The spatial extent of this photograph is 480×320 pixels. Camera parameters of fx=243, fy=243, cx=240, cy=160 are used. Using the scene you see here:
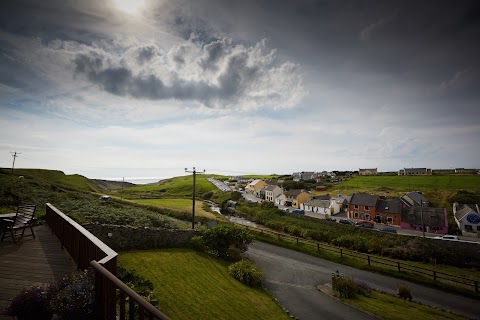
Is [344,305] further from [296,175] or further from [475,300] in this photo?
[296,175]

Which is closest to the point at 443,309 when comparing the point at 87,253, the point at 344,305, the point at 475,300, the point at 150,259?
the point at 475,300

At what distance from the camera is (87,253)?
6.27 m

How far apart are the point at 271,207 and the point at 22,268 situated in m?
55.8

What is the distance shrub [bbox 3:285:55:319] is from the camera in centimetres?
449

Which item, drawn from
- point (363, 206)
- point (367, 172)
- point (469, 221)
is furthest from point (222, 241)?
point (367, 172)

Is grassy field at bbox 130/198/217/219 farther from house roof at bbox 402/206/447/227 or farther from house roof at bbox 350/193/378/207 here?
house roof at bbox 402/206/447/227

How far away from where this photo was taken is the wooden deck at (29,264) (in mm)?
5934

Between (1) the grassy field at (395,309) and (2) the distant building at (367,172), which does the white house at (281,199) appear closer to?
(1) the grassy field at (395,309)

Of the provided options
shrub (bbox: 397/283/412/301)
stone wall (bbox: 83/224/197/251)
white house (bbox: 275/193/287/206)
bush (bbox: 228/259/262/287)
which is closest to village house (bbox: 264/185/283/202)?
white house (bbox: 275/193/287/206)

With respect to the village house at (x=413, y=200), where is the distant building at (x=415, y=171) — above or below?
above

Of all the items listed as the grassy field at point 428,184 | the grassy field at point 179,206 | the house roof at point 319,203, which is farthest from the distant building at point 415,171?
the grassy field at point 179,206

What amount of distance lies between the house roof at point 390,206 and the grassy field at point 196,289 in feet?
147

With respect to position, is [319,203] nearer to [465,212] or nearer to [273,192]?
[273,192]

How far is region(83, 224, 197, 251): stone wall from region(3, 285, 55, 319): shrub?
12266 millimetres
